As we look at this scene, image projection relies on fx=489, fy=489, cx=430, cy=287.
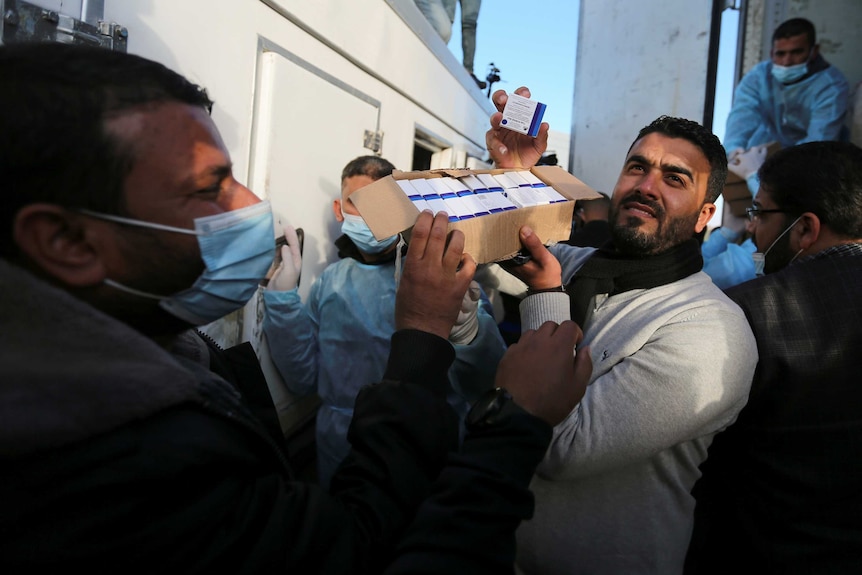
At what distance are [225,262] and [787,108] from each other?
441cm

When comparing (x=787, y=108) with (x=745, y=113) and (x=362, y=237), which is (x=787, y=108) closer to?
(x=745, y=113)

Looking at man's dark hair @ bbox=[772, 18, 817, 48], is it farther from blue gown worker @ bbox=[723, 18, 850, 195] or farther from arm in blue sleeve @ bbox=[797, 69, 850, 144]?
arm in blue sleeve @ bbox=[797, 69, 850, 144]

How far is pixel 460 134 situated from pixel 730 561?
398 cm

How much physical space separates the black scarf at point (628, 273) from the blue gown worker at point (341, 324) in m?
0.41

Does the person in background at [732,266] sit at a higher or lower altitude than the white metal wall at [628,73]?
lower

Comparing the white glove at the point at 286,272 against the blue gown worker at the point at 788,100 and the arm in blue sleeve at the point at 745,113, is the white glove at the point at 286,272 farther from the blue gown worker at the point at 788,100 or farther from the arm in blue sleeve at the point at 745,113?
the arm in blue sleeve at the point at 745,113

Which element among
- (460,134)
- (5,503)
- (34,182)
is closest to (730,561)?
(5,503)

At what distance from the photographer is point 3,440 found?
1.79 feet

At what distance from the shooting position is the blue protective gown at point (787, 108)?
3.46 metres

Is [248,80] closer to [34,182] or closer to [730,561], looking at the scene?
[34,182]

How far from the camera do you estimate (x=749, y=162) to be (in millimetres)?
3234

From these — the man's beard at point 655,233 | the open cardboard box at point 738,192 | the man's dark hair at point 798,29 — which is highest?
the man's dark hair at point 798,29

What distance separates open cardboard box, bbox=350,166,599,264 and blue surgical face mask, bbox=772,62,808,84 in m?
3.26

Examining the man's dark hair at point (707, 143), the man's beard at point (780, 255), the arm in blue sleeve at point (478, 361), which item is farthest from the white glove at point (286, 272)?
the man's beard at point (780, 255)
